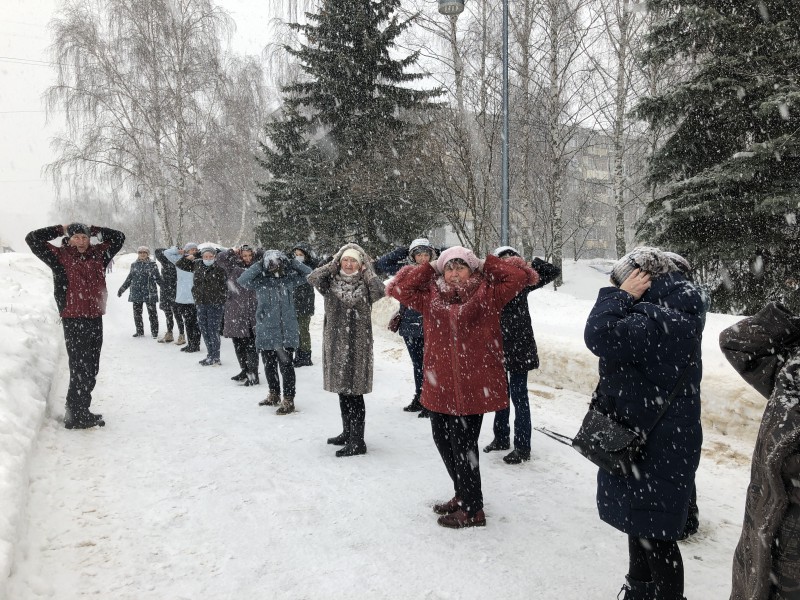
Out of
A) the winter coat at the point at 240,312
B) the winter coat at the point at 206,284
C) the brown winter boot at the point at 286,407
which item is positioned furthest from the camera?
the winter coat at the point at 206,284

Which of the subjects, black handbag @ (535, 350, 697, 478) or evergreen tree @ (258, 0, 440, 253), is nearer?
black handbag @ (535, 350, 697, 478)

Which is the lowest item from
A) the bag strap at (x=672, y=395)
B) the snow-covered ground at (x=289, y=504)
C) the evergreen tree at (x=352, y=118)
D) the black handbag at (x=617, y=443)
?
the snow-covered ground at (x=289, y=504)

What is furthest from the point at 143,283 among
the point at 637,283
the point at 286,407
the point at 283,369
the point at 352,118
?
the point at 637,283

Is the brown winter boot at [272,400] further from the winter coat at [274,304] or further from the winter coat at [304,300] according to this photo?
the winter coat at [304,300]

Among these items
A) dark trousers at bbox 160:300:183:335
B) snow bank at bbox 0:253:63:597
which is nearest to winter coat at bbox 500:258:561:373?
snow bank at bbox 0:253:63:597

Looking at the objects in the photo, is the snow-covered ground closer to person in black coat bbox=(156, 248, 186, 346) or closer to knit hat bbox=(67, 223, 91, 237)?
knit hat bbox=(67, 223, 91, 237)

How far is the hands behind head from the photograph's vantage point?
2.38 m

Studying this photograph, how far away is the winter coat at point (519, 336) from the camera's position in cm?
464

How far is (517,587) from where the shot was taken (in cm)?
288

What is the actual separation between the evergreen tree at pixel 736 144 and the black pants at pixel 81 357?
25.2 feet

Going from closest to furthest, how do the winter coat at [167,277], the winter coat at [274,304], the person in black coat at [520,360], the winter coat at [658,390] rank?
the winter coat at [658,390] < the person in black coat at [520,360] < the winter coat at [274,304] < the winter coat at [167,277]

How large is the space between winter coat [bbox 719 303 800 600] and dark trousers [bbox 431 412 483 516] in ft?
5.82

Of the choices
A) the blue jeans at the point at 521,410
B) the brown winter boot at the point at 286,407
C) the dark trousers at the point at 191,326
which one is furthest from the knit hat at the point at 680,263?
the dark trousers at the point at 191,326

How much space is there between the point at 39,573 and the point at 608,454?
10.4ft
